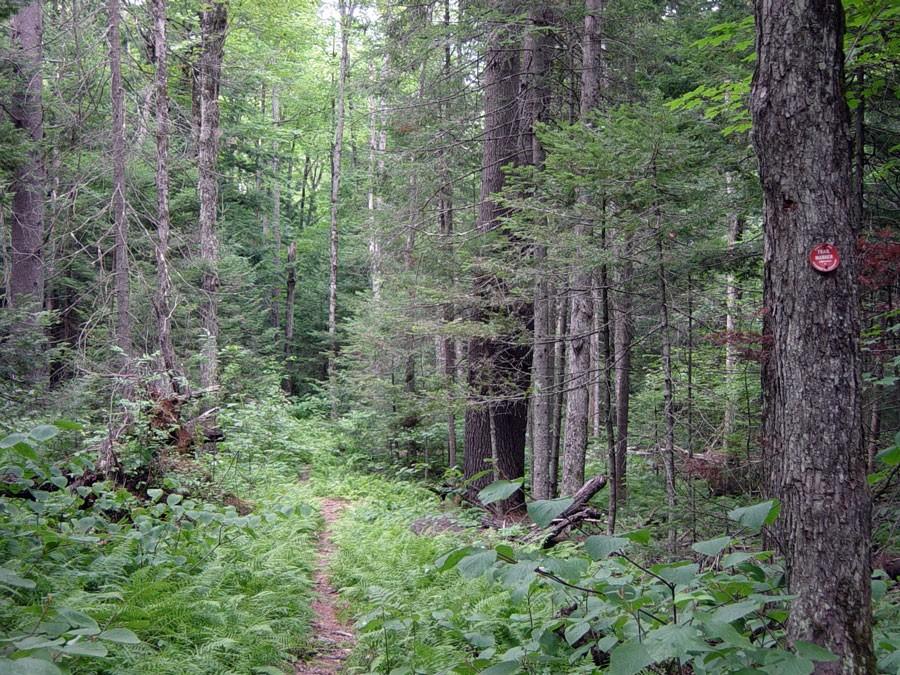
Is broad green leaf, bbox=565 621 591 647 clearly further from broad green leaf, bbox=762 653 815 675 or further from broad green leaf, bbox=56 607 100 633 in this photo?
broad green leaf, bbox=56 607 100 633

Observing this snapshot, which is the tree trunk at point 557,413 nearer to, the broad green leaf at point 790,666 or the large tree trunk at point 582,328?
the large tree trunk at point 582,328

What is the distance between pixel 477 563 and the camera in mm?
1992

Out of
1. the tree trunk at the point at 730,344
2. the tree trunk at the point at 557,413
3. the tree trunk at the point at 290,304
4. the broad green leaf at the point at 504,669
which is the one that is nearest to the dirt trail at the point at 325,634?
the broad green leaf at the point at 504,669

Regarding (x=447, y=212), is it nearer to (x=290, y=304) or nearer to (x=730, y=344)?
(x=730, y=344)

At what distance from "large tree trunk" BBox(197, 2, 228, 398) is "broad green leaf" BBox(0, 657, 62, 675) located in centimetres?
1298

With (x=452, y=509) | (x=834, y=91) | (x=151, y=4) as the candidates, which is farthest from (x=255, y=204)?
(x=834, y=91)

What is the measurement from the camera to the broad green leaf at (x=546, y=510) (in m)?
1.91

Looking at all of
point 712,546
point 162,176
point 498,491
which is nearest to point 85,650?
point 498,491

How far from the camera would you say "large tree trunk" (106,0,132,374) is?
11203 millimetres

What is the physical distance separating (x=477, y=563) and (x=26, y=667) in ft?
3.96

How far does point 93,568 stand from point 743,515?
14.4 ft

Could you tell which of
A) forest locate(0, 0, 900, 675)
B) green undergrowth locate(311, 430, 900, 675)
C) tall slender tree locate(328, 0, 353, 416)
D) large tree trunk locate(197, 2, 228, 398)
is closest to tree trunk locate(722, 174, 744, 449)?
forest locate(0, 0, 900, 675)

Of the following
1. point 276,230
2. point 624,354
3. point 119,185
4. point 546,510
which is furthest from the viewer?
point 276,230

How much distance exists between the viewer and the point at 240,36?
70.8ft
